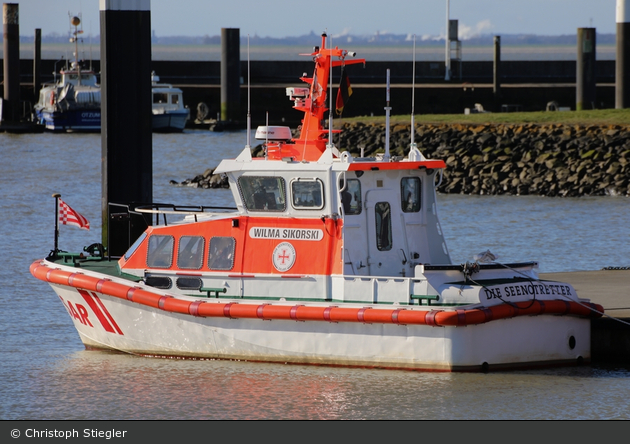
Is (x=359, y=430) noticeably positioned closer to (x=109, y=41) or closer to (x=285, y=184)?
(x=285, y=184)

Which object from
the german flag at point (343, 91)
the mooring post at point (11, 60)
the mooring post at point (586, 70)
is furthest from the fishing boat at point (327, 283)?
the mooring post at point (11, 60)

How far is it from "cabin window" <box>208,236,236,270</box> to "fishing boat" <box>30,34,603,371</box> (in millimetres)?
11

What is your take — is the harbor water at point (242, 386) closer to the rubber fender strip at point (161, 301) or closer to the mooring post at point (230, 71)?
the rubber fender strip at point (161, 301)

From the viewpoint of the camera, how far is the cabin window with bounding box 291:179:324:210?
438 inches

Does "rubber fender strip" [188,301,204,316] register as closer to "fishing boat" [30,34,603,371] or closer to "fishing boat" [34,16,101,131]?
"fishing boat" [30,34,603,371]

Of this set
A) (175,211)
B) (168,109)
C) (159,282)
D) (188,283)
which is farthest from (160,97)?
(188,283)

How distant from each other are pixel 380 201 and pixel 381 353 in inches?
64.9

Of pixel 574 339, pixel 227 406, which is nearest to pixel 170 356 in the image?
pixel 227 406

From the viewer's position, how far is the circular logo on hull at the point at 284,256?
11.2 meters

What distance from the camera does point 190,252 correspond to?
38.1ft

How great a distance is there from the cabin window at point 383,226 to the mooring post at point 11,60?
3625 centimetres

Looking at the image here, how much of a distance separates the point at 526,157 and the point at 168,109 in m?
23.4

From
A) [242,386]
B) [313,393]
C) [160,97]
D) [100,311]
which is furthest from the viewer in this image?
[160,97]

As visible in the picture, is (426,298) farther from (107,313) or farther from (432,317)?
(107,313)
